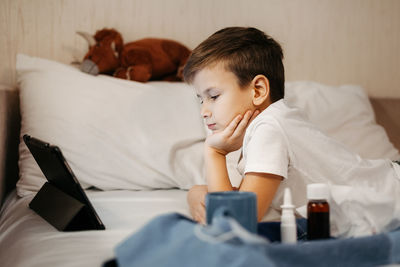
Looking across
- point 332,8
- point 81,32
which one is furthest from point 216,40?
point 332,8

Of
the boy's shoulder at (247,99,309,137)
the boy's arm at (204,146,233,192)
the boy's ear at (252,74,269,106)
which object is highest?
the boy's ear at (252,74,269,106)

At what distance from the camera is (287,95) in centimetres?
172

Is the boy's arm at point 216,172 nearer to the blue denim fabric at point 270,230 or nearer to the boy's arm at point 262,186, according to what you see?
the boy's arm at point 262,186

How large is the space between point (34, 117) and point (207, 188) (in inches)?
24.4

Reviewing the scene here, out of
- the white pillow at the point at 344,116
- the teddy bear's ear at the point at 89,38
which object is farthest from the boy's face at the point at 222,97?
the teddy bear's ear at the point at 89,38

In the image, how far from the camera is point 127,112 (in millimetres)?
1523

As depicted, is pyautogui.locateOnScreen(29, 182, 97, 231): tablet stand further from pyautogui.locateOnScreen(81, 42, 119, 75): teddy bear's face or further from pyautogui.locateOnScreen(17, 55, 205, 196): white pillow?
pyautogui.locateOnScreen(81, 42, 119, 75): teddy bear's face

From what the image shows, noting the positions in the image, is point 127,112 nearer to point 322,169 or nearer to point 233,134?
point 233,134

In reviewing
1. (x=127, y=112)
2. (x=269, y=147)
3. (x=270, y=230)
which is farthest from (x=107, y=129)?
(x=270, y=230)

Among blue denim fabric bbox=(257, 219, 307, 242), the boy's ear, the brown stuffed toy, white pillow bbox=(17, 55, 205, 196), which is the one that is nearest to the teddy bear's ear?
the brown stuffed toy

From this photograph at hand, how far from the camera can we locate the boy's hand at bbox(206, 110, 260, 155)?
1126 millimetres

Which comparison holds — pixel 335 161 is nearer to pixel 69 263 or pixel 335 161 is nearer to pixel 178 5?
pixel 69 263

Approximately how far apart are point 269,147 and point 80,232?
1.41 ft

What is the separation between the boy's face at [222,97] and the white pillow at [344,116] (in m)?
0.60
